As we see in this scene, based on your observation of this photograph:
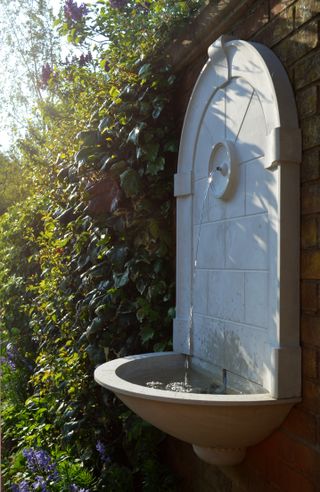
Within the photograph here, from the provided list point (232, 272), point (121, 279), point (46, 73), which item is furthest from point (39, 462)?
point (46, 73)

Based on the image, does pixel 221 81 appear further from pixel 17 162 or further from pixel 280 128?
pixel 17 162

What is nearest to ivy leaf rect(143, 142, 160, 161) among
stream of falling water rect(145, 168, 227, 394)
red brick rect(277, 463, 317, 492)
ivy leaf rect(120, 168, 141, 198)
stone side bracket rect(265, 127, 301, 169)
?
ivy leaf rect(120, 168, 141, 198)

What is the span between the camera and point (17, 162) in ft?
32.7

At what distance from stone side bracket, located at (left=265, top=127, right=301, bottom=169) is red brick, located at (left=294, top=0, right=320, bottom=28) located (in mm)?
379

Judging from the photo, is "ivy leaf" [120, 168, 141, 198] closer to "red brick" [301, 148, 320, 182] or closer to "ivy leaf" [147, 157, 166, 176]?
"ivy leaf" [147, 157, 166, 176]

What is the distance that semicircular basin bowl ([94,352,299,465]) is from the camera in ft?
5.97

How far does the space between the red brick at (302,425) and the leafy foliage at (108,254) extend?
113cm

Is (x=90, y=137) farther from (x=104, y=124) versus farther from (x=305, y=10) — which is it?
(x=305, y=10)

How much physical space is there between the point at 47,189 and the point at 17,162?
5.85 m

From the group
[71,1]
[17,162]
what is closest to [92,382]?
[71,1]

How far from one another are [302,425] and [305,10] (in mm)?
1440

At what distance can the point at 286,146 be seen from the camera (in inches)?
73.5

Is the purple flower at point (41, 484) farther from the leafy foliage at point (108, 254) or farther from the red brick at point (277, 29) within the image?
the red brick at point (277, 29)

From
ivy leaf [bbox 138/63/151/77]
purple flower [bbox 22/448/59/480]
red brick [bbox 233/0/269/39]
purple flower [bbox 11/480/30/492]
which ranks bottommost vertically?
purple flower [bbox 11/480/30/492]
